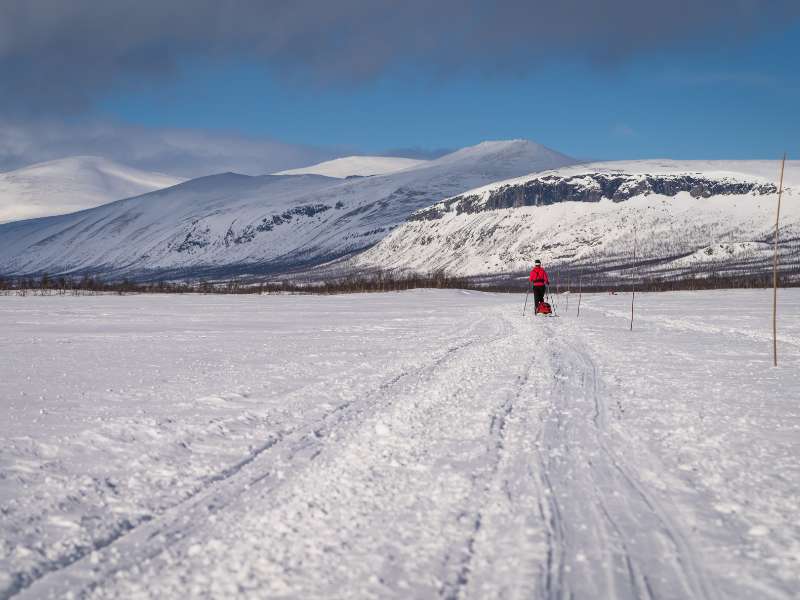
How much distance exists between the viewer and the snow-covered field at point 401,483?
15.3 feet

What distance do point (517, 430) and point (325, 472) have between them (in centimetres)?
287

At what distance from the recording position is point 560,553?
4.98m

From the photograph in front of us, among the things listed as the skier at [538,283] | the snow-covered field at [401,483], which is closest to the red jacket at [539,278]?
the skier at [538,283]

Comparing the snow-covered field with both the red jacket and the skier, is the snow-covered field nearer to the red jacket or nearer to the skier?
the skier

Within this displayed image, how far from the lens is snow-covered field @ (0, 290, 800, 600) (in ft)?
15.3

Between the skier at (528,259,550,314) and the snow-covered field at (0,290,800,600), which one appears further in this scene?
the skier at (528,259,550,314)

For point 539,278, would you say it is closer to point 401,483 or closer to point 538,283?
point 538,283

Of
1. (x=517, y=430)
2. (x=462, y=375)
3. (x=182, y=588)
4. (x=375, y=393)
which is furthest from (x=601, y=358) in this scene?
(x=182, y=588)

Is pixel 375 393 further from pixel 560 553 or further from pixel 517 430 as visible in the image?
pixel 560 553

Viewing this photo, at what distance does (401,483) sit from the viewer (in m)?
A: 6.52

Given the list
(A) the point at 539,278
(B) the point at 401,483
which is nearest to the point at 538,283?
(A) the point at 539,278

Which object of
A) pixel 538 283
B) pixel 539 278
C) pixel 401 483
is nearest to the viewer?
pixel 401 483

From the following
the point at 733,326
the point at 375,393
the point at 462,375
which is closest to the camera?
the point at 375,393

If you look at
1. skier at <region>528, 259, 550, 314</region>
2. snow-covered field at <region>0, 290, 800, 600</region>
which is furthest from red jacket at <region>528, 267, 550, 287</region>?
snow-covered field at <region>0, 290, 800, 600</region>
